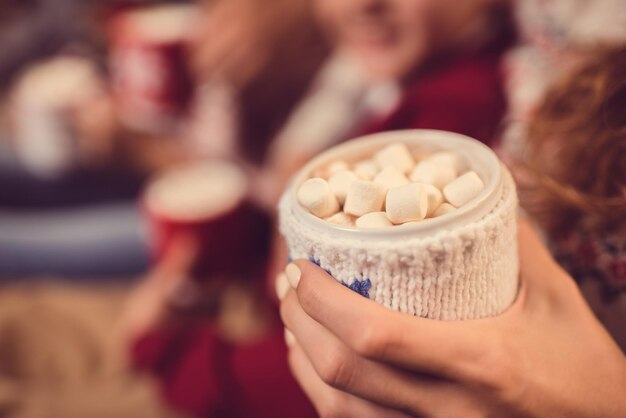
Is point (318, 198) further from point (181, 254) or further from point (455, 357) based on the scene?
point (181, 254)

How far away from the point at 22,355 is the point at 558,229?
0.84 metres

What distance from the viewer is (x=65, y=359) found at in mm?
905

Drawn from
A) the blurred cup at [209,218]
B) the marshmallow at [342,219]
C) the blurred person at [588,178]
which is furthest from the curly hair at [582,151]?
the blurred cup at [209,218]

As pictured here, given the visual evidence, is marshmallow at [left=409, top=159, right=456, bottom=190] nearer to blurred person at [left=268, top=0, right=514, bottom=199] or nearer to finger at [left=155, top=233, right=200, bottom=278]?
blurred person at [left=268, top=0, right=514, bottom=199]

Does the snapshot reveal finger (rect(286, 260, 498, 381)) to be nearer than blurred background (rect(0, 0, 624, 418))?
Yes

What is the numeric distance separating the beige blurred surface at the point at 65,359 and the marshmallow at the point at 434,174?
62 cm

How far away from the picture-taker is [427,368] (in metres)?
0.33

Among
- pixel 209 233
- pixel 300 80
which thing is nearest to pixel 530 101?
pixel 209 233

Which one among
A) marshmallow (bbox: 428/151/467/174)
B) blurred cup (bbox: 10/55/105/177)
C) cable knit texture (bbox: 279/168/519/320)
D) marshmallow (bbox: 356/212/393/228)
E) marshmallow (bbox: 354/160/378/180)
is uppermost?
marshmallow (bbox: 428/151/467/174)

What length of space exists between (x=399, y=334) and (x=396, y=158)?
142 millimetres

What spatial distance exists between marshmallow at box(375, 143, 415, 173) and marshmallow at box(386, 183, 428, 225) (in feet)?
0.20

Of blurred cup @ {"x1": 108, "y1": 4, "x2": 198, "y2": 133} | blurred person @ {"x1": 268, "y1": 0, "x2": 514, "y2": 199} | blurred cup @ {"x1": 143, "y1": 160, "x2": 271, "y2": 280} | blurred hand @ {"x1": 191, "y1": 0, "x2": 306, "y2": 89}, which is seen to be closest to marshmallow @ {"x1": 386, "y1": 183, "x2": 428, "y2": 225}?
blurred person @ {"x1": 268, "y1": 0, "x2": 514, "y2": 199}

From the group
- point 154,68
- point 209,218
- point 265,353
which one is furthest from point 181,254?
point 154,68

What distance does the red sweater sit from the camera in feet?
2.13
